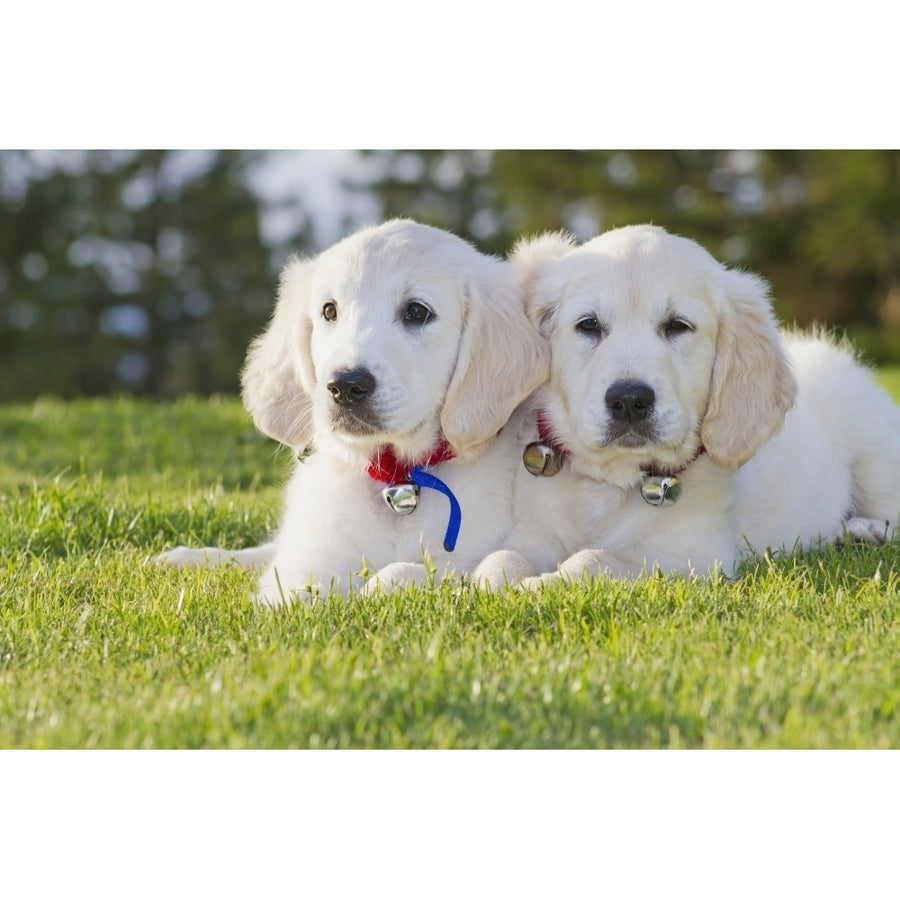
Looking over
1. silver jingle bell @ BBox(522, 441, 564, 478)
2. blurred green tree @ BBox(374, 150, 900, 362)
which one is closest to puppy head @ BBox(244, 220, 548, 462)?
silver jingle bell @ BBox(522, 441, 564, 478)

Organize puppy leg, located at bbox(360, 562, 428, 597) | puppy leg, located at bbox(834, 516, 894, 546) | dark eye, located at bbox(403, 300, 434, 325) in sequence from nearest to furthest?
puppy leg, located at bbox(360, 562, 428, 597), dark eye, located at bbox(403, 300, 434, 325), puppy leg, located at bbox(834, 516, 894, 546)

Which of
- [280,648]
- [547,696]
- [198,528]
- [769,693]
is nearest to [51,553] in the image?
[198,528]

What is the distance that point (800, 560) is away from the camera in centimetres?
416

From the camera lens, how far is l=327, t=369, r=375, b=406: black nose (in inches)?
147

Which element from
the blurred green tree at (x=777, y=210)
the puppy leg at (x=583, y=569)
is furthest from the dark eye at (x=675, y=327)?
the blurred green tree at (x=777, y=210)

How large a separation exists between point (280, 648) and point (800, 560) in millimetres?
1894

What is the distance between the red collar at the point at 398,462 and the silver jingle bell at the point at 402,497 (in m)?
0.03

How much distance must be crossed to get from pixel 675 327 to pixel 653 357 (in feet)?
0.57

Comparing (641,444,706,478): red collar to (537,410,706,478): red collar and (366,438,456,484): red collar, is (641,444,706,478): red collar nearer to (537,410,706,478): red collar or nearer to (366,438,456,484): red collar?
(537,410,706,478): red collar

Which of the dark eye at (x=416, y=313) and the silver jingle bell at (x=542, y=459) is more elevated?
the dark eye at (x=416, y=313)

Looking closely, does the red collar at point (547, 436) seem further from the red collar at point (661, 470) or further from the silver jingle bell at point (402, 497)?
the silver jingle bell at point (402, 497)

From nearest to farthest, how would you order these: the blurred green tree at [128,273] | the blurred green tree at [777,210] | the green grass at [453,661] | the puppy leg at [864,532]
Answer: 1. the green grass at [453,661]
2. the puppy leg at [864,532]
3. the blurred green tree at [777,210]
4. the blurred green tree at [128,273]

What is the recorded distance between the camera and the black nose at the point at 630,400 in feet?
12.5

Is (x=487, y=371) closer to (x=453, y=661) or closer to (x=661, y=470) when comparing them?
(x=661, y=470)
